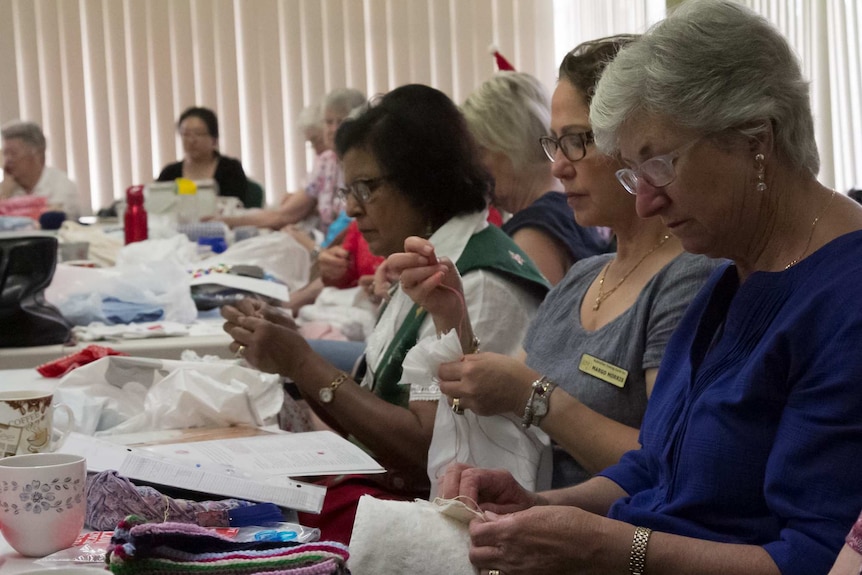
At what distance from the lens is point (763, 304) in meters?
1.22

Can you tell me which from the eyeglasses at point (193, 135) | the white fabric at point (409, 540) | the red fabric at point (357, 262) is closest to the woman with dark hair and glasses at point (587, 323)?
the white fabric at point (409, 540)

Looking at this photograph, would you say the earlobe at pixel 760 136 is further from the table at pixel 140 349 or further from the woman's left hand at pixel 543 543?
the table at pixel 140 349

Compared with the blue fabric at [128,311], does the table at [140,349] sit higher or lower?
lower

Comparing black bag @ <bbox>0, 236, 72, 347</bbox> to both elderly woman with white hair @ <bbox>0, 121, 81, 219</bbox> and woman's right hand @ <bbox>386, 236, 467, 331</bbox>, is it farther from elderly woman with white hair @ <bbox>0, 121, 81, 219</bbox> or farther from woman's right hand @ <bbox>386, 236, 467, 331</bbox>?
elderly woman with white hair @ <bbox>0, 121, 81, 219</bbox>

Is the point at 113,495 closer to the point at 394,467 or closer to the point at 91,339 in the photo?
the point at 394,467

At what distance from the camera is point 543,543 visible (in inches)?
47.1

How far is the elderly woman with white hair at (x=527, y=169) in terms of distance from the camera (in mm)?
2730

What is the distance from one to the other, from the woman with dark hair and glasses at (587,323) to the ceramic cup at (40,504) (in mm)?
764

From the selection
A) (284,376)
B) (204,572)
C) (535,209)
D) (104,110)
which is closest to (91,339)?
(284,376)

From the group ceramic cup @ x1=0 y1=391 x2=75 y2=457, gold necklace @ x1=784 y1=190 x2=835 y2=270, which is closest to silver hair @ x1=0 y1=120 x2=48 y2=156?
ceramic cup @ x1=0 y1=391 x2=75 y2=457

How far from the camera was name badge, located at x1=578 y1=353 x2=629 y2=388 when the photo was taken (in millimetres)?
1635

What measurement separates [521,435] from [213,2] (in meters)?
6.58

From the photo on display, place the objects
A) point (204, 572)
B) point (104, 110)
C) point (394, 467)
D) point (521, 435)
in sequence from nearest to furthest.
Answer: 1. point (204, 572)
2. point (521, 435)
3. point (394, 467)
4. point (104, 110)

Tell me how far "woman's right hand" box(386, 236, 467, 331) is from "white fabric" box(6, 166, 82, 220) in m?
5.27
